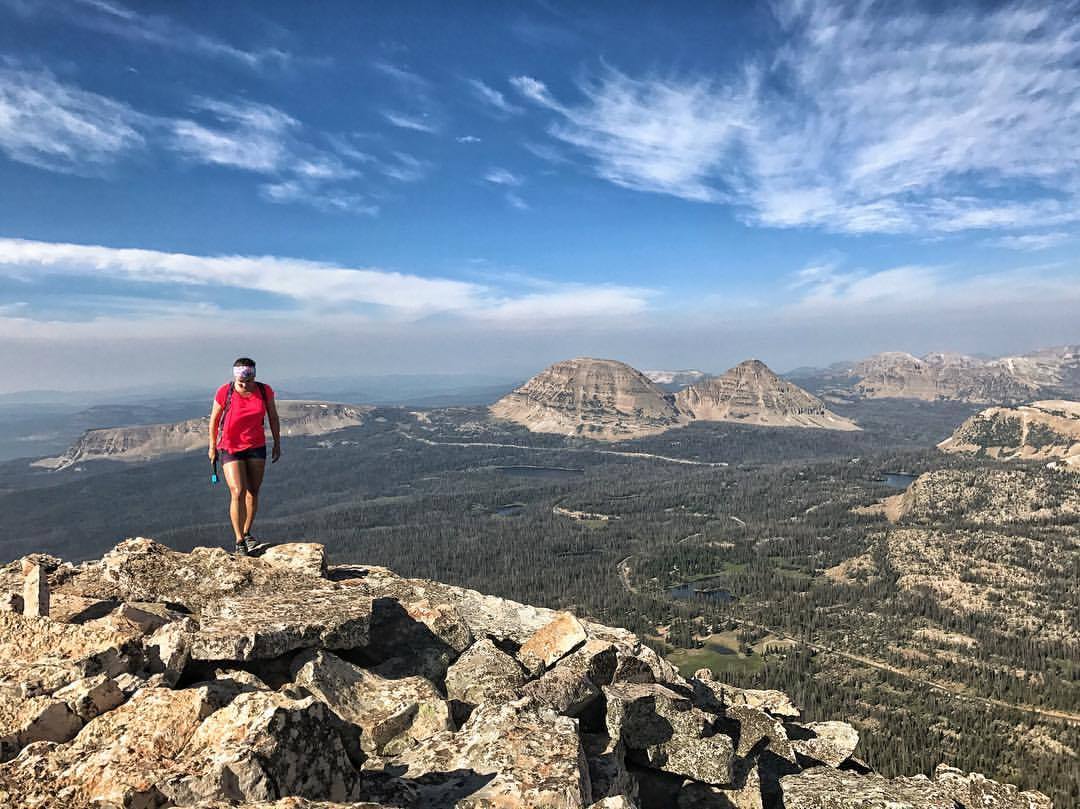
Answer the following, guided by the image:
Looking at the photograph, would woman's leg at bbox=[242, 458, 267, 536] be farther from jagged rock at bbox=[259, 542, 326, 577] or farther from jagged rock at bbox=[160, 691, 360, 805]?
jagged rock at bbox=[160, 691, 360, 805]

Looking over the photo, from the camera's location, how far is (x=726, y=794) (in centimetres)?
1238

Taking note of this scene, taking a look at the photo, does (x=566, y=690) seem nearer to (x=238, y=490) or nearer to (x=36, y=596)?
(x=36, y=596)

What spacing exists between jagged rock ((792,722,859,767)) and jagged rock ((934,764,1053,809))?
7.17 feet

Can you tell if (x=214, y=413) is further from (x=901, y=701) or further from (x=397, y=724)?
(x=901, y=701)

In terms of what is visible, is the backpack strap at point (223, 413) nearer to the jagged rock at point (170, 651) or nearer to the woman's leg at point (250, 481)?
the woman's leg at point (250, 481)

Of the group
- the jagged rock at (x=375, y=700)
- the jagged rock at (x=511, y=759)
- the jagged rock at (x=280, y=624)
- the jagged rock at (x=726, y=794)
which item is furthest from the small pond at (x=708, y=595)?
the jagged rock at (x=511, y=759)

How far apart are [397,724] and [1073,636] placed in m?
184

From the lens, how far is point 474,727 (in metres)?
10.7

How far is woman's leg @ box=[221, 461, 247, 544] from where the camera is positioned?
1864cm

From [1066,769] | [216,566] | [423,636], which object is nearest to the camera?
Answer: [423,636]

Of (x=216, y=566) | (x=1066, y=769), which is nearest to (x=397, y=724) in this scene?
(x=216, y=566)

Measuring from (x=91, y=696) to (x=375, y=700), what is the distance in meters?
4.91

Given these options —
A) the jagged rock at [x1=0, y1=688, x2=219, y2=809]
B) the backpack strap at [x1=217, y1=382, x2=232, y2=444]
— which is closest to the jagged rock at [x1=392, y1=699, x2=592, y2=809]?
the jagged rock at [x1=0, y1=688, x2=219, y2=809]

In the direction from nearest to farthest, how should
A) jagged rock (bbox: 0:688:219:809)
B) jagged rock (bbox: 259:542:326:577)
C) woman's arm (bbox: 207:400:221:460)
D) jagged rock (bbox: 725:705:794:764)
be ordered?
jagged rock (bbox: 0:688:219:809)
jagged rock (bbox: 725:705:794:764)
jagged rock (bbox: 259:542:326:577)
woman's arm (bbox: 207:400:221:460)
